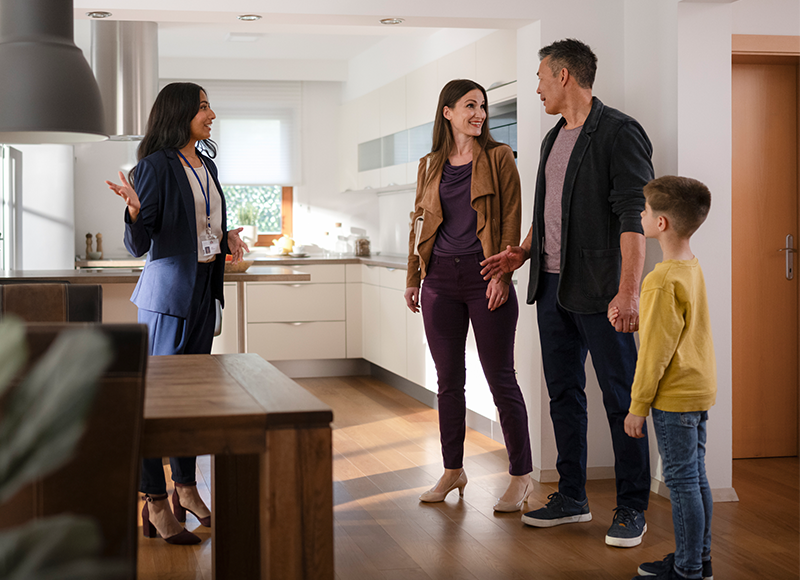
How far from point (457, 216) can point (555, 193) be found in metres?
0.38

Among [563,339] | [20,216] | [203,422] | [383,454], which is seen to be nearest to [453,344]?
[563,339]

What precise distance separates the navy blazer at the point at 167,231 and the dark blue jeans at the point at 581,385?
1178mm

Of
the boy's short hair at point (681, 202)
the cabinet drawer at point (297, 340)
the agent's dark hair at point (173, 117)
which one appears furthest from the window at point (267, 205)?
the boy's short hair at point (681, 202)

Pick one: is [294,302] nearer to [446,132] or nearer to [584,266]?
[446,132]

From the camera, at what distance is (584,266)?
2.55 meters

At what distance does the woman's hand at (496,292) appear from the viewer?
2.75 m

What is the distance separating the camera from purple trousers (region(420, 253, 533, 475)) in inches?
111

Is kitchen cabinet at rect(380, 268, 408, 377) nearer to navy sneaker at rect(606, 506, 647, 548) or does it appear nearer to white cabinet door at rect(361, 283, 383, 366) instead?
white cabinet door at rect(361, 283, 383, 366)

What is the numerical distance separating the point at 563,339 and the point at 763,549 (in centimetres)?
87

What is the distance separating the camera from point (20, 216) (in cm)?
544

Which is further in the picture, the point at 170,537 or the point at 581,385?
the point at 581,385

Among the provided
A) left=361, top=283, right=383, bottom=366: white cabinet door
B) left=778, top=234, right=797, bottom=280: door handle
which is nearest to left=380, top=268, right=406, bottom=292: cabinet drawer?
left=361, top=283, right=383, bottom=366: white cabinet door

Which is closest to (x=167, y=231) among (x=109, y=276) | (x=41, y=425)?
(x=109, y=276)

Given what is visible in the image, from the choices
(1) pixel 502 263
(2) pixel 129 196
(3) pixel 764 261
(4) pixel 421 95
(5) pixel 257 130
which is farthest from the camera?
(5) pixel 257 130
